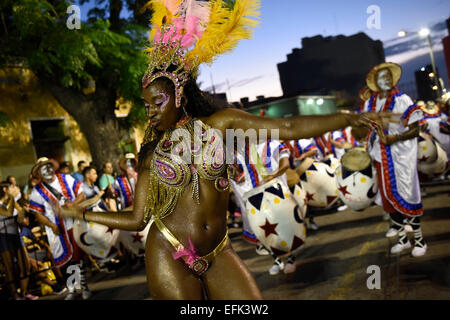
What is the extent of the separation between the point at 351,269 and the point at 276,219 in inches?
44.5

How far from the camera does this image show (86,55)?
9297 mm

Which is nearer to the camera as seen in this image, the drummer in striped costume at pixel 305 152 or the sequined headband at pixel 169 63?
the sequined headband at pixel 169 63

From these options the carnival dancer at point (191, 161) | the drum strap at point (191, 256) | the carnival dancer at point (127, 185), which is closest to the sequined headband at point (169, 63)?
the carnival dancer at point (191, 161)

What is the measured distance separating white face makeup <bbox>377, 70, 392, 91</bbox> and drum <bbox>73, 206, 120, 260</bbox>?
13.6 feet

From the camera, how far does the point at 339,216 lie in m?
8.58

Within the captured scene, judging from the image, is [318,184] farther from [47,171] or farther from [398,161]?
[47,171]

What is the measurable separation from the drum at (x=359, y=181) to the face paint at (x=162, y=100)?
12.7ft

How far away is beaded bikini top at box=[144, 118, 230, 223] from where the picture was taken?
221 cm

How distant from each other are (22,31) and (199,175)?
344 inches

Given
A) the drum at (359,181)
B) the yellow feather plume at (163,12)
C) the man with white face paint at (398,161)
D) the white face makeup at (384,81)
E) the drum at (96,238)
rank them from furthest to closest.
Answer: the drum at (96,238)
the drum at (359,181)
the white face makeup at (384,81)
the man with white face paint at (398,161)
the yellow feather plume at (163,12)

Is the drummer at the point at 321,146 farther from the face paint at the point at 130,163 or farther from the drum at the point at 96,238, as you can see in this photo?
the drum at the point at 96,238

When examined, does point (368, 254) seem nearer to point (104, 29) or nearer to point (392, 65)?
point (392, 65)

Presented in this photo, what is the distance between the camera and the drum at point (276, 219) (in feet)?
15.0
